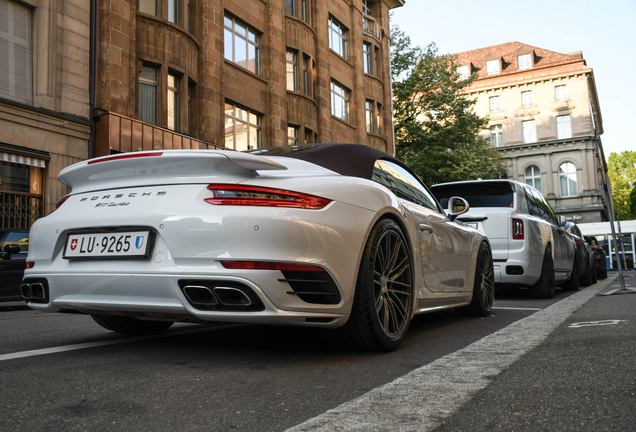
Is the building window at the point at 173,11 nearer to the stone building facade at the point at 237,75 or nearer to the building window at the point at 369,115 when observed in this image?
the stone building facade at the point at 237,75

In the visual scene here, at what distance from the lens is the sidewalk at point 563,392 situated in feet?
6.07

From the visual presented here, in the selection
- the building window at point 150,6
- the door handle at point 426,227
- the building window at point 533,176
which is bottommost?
the door handle at point 426,227

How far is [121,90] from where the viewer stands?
1481 cm

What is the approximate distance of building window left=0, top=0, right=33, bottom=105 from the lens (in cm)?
1332

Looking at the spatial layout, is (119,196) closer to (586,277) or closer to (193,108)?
(586,277)

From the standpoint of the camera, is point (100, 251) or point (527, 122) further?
point (527, 122)

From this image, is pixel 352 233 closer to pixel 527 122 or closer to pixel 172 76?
pixel 172 76

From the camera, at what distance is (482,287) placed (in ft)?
18.4

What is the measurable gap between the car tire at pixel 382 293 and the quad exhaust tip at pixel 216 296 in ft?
2.26

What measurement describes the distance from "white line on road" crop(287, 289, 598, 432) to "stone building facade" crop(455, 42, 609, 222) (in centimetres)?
5429

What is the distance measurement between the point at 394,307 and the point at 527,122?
57704mm

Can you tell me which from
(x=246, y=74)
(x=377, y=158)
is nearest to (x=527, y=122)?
(x=246, y=74)

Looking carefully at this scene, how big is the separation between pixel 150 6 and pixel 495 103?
4858 centimetres

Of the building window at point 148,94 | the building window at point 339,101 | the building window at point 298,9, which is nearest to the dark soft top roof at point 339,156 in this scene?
the building window at point 148,94
